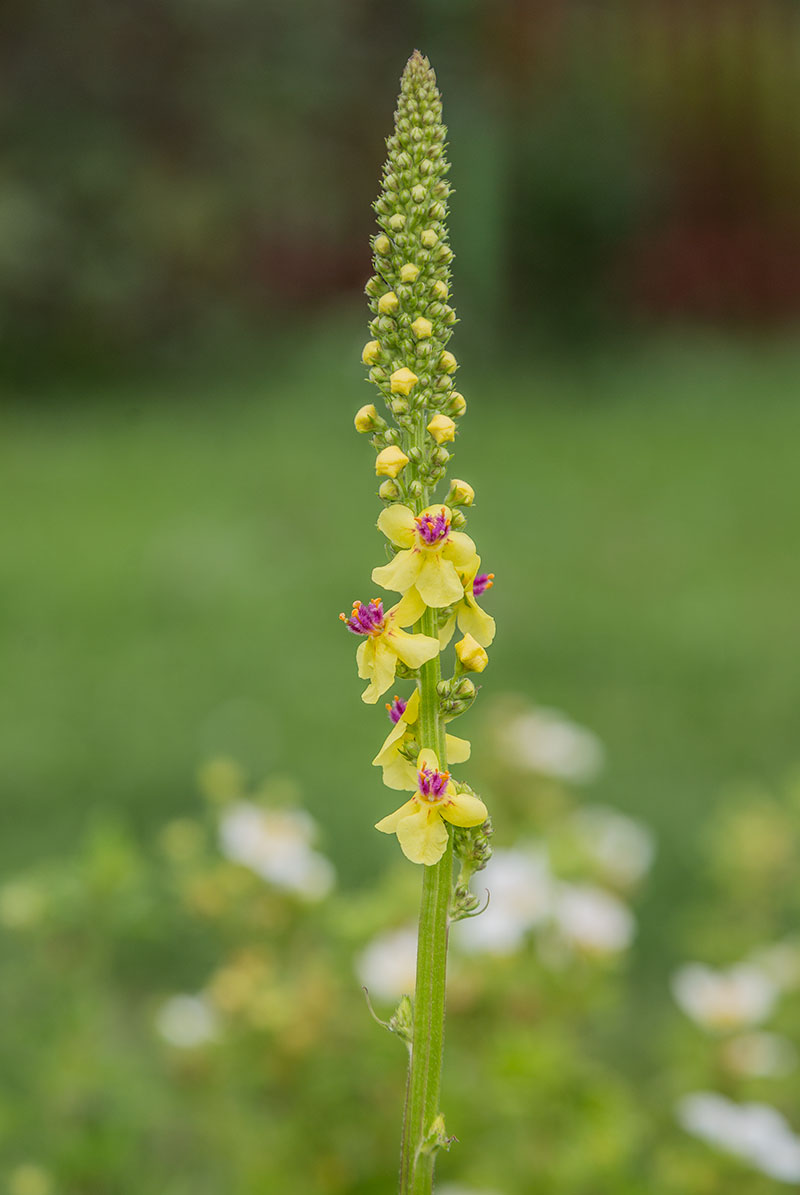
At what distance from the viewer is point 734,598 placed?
6.06 meters

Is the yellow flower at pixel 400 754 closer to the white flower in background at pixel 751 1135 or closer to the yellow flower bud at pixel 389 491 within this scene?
the yellow flower bud at pixel 389 491

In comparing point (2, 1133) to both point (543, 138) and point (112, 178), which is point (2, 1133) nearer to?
point (112, 178)

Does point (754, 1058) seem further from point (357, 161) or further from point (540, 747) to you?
point (357, 161)

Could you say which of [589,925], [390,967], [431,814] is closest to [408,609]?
[431,814]

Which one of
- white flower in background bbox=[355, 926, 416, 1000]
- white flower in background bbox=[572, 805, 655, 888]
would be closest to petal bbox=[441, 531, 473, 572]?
white flower in background bbox=[355, 926, 416, 1000]

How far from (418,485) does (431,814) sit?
22cm

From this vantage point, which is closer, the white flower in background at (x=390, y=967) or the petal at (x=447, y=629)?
the petal at (x=447, y=629)

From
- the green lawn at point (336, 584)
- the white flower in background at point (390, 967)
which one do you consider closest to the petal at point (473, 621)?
the white flower in background at point (390, 967)

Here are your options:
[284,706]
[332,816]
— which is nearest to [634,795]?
[332,816]

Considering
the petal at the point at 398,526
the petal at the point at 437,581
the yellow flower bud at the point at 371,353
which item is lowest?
the petal at the point at 437,581

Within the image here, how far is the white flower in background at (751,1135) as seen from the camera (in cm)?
168

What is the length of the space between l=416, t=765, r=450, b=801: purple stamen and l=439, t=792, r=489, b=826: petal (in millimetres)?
10

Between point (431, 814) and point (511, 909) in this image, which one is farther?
point (511, 909)

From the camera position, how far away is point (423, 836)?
942 millimetres
